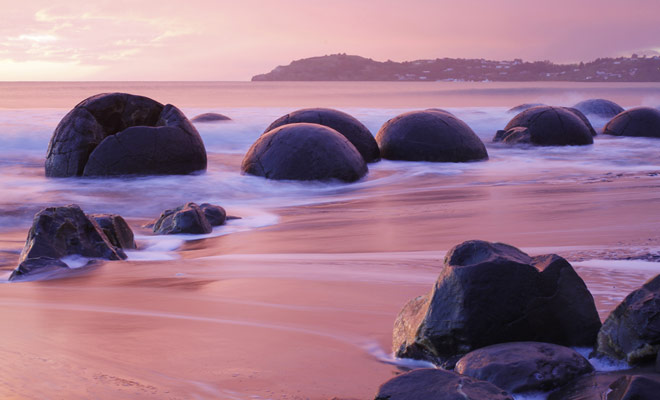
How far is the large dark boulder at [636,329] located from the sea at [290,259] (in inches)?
16.3

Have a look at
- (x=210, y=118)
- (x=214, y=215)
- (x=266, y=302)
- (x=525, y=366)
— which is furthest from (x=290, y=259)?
(x=210, y=118)

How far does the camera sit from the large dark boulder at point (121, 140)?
9.55 meters

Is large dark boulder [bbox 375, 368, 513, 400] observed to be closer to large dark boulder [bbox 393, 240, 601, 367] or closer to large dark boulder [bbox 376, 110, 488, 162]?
large dark boulder [bbox 393, 240, 601, 367]

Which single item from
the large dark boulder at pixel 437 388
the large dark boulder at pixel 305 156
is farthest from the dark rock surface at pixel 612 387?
the large dark boulder at pixel 305 156

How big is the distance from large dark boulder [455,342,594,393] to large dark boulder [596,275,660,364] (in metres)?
0.16

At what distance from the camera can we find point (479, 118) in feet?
78.2

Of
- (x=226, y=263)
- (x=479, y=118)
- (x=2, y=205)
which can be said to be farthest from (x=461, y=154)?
(x=479, y=118)

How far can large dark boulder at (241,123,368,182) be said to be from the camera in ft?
30.7

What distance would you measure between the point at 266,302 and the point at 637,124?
1584 cm

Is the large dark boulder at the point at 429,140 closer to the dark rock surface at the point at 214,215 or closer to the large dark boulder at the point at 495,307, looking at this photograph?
the dark rock surface at the point at 214,215

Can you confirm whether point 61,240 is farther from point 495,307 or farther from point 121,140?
point 121,140

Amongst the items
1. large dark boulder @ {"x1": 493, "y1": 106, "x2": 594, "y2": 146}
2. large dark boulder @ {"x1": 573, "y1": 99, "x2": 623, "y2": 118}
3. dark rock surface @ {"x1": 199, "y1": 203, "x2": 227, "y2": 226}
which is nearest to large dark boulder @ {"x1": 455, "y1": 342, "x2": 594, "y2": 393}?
dark rock surface @ {"x1": 199, "y1": 203, "x2": 227, "y2": 226}

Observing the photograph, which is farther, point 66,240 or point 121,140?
point 121,140

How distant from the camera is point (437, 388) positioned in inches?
81.7
